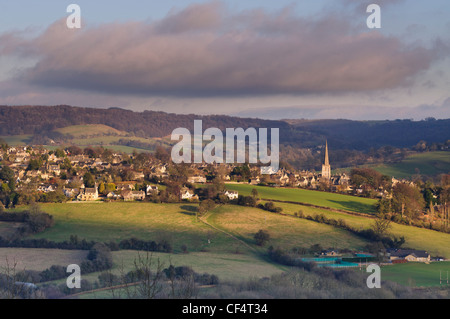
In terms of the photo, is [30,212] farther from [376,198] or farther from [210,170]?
[376,198]

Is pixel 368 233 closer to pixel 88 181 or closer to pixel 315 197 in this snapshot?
pixel 315 197

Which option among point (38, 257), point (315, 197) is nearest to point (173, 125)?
point (315, 197)

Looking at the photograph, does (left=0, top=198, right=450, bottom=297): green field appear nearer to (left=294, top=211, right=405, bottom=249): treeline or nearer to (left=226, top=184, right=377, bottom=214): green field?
(left=294, top=211, right=405, bottom=249): treeline

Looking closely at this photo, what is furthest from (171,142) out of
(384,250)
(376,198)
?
(384,250)

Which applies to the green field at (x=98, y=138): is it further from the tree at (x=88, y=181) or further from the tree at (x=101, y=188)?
the tree at (x=101, y=188)

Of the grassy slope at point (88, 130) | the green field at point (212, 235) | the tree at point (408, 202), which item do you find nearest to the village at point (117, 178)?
the green field at point (212, 235)

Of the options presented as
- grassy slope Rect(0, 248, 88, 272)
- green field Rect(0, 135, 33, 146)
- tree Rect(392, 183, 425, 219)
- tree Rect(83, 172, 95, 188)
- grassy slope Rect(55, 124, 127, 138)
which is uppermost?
grassy slope Rect(55, 124, 127, 138)

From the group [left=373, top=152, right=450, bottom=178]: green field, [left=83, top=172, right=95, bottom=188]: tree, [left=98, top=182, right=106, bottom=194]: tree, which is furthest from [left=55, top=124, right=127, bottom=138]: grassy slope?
[left=98, top=182, right=106, bottom=194]: tree
